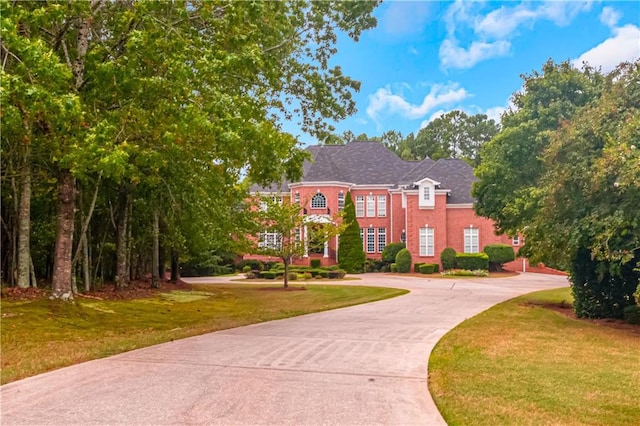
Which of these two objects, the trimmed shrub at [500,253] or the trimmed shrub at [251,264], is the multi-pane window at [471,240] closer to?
the trimmed shrub at [500,253]

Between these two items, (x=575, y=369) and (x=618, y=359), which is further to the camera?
(x=618, y=359)

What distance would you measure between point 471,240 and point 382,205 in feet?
23.9

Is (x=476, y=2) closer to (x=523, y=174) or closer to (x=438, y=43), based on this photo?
(x=438, y=43)

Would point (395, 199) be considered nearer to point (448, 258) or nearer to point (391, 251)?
point (391, 251)

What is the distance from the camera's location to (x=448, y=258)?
36844 mm

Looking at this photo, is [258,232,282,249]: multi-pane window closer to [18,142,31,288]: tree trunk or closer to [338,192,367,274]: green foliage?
[338,192,367,274]: green foliage

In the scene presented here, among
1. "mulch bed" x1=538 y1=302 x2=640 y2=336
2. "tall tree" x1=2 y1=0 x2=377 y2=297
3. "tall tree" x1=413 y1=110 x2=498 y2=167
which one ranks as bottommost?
"mulch bed" x1=538 y1=302 x2=640 y2=336

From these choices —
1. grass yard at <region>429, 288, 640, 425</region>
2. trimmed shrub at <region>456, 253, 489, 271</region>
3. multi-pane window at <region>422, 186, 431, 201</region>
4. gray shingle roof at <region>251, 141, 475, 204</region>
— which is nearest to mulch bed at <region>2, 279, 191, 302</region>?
grass yard at <region>429, 288, 640, 425</region>

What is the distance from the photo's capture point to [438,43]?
14.5m

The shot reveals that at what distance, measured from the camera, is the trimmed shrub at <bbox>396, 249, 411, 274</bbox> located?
121ft

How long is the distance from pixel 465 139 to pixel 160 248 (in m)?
63.7

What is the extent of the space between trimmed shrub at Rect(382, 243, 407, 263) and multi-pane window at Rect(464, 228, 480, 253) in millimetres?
4496

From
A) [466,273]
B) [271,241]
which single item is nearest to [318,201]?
[466,273]

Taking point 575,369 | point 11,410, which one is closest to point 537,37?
point 575,369
